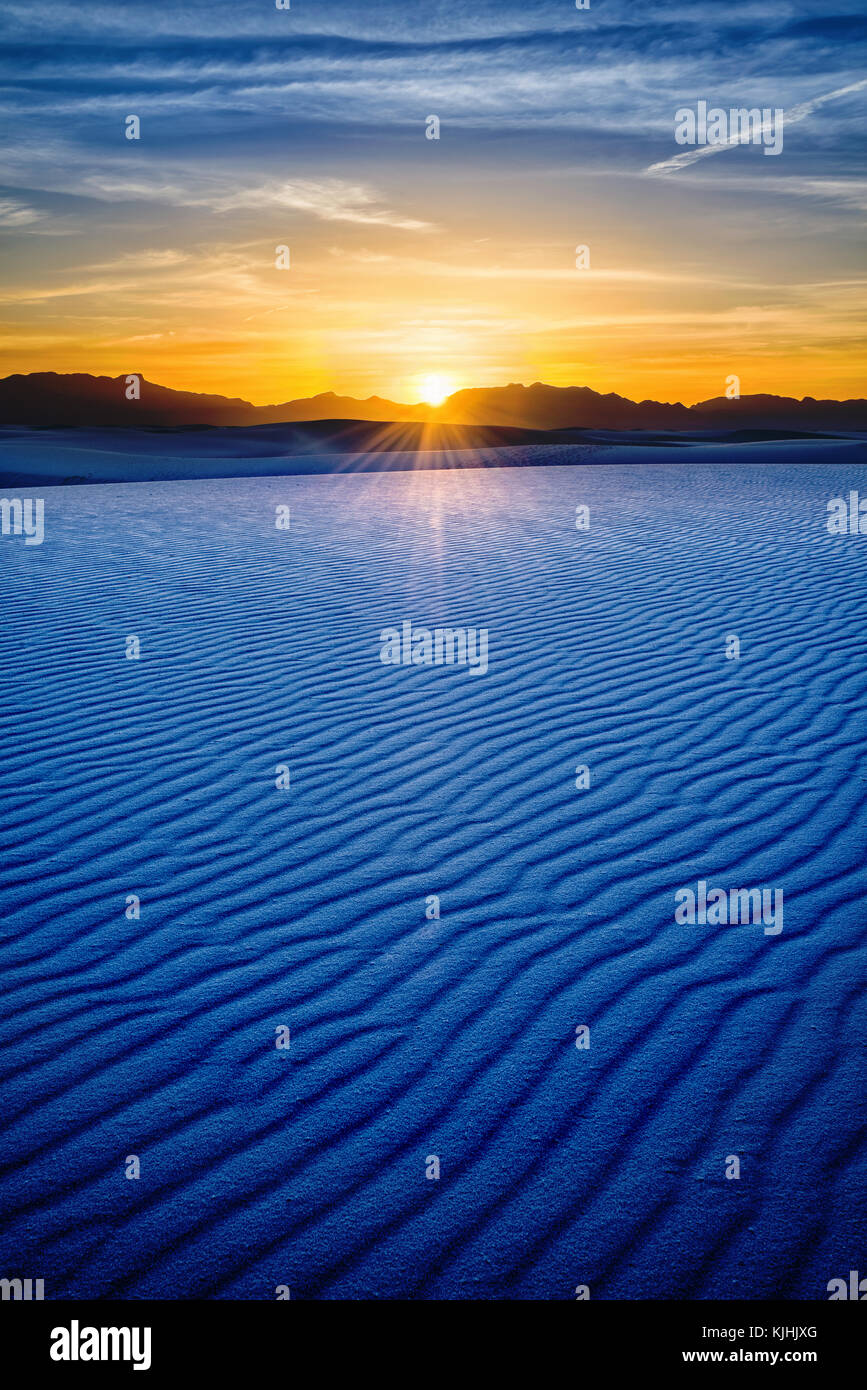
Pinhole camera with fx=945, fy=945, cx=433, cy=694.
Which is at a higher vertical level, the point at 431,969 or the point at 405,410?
the point at 405,410

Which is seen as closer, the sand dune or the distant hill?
the sand dune

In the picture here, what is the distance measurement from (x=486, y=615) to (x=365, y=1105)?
18.5ft

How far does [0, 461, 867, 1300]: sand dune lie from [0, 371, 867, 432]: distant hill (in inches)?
4976

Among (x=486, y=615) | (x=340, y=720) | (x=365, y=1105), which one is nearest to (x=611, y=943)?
(x=365, y=1105)

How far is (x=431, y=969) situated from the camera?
120 inches

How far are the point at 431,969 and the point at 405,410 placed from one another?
16974 cm

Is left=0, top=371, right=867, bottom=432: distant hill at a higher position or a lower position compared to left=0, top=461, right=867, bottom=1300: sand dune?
higher

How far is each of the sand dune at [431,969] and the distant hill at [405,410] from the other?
126 m

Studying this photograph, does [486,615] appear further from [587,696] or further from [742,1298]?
[742,1298]

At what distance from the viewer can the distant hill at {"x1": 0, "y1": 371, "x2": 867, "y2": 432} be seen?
147625mm

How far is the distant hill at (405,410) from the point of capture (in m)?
148

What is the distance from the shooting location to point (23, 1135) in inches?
93.8

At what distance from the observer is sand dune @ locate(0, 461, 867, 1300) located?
6.95ft
